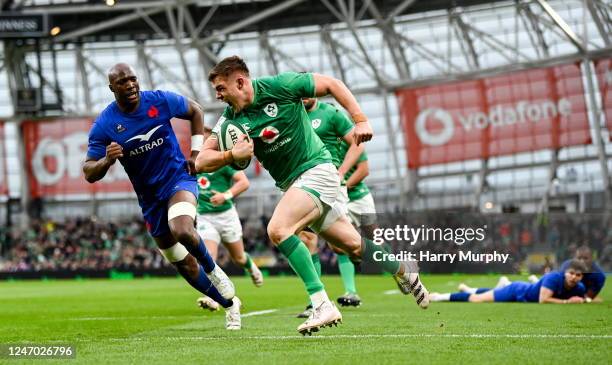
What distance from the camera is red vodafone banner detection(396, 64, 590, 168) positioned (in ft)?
129

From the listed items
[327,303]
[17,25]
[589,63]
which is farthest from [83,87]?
[327,303]

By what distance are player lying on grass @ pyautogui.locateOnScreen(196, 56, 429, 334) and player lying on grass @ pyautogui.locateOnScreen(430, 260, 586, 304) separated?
5.84 meters

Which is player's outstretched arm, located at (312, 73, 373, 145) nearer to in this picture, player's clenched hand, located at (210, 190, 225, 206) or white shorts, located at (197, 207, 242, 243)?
player's clenched hand, located at (210, 190, 225, 206)

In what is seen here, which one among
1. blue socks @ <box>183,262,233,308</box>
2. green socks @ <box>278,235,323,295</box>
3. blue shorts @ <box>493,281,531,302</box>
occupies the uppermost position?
green socks @ <box>278,235,323,295</box>

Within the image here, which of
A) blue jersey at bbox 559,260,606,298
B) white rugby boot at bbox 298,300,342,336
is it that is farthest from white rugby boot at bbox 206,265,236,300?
blue jersey at bbox 559,260,606,298

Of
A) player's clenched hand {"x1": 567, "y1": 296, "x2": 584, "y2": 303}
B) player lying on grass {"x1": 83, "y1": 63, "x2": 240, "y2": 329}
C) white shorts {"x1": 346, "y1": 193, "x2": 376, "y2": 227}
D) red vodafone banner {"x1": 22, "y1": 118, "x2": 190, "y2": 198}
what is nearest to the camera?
player lying on grass {"x1": 83, "y1": 63, "x2": 240, "y2": 329}

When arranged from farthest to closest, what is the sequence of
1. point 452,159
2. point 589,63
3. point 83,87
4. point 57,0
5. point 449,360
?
1. point 83,87
2. point 57,0
3. point 452,159
4. point 589,63
5. point 449,360

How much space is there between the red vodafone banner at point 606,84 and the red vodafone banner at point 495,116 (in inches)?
37.7

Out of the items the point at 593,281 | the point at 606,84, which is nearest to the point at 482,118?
the point at 606,84

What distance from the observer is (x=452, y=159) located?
4206 cm

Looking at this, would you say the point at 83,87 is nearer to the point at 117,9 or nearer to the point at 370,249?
the point at 117,9

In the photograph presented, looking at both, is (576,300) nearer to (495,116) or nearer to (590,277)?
(590,277)

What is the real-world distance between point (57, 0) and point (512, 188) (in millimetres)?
22263

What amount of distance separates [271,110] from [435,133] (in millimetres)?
35029
